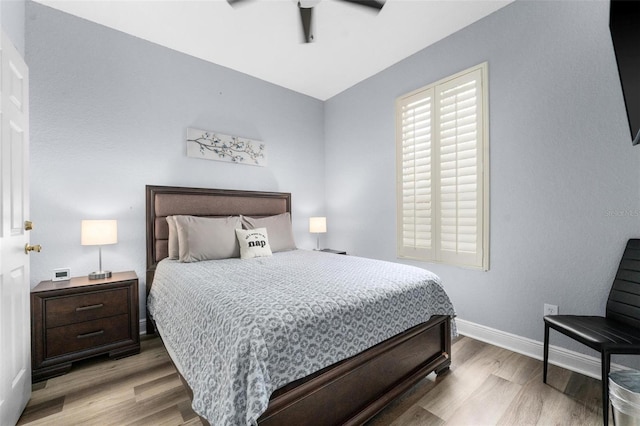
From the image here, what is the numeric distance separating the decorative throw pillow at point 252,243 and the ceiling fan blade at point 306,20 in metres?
1.82

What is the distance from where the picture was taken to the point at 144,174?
2789 millimetres

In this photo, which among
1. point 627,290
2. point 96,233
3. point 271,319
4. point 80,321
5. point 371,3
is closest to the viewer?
point 271,319

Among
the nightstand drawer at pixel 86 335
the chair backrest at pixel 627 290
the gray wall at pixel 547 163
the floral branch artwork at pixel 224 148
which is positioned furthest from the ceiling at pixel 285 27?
the nightstand drawer at pixel 86 335

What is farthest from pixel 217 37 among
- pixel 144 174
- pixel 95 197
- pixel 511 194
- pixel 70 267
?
pixel 511 194

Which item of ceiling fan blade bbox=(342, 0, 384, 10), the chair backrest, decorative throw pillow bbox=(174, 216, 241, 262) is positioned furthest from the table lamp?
the chair backrest

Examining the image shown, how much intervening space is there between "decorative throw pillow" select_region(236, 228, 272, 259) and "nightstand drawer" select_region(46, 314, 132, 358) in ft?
3.54

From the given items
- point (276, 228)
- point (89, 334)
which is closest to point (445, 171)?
point (276, 228)

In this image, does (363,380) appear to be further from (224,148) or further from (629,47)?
(224,148)

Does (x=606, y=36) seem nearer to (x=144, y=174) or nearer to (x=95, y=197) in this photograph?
(x=144, y=174)

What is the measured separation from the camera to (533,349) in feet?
7.22

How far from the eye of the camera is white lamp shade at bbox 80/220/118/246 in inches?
89.0

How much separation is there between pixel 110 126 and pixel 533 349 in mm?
4145

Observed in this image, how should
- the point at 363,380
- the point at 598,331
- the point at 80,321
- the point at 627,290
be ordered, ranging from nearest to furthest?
the point at 363,380
the point at 598,331
the point at 627,290
the point at 80,321

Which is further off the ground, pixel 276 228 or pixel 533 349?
A: pixel 276 228
